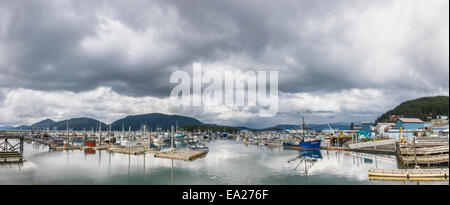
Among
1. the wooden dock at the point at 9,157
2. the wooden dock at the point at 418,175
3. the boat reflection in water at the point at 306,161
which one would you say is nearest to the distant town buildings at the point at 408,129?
the boat reflection in water at the point at 306,161

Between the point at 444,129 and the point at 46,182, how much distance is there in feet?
311

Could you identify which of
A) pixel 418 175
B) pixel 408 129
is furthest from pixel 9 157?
pixel 408 129

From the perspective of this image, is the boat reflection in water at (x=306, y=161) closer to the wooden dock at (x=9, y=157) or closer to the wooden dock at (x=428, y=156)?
the wooden dock at (x=428, y=156)

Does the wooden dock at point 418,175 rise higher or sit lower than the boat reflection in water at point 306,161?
higher

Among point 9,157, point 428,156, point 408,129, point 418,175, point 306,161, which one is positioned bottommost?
point 306,161

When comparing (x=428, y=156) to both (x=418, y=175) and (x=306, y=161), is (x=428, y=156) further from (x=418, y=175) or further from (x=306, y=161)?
(x=306, y=161)

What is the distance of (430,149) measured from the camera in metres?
35.5

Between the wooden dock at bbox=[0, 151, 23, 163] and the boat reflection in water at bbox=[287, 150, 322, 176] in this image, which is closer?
the boat reflection in water at bbox=[287, 150, 322, 176]

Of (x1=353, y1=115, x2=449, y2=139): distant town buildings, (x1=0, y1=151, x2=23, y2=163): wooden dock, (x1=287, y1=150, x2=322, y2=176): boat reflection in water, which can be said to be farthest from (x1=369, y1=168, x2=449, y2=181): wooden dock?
(x1=0, y1=151, x2=23, y2=163): wooden dock

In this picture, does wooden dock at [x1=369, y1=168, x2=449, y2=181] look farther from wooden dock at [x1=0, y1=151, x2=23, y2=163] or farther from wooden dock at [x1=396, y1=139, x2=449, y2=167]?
wooden dock at [x1=0, y1=151, x2=23, y2=163]

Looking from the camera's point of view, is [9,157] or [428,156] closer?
[428,156]
